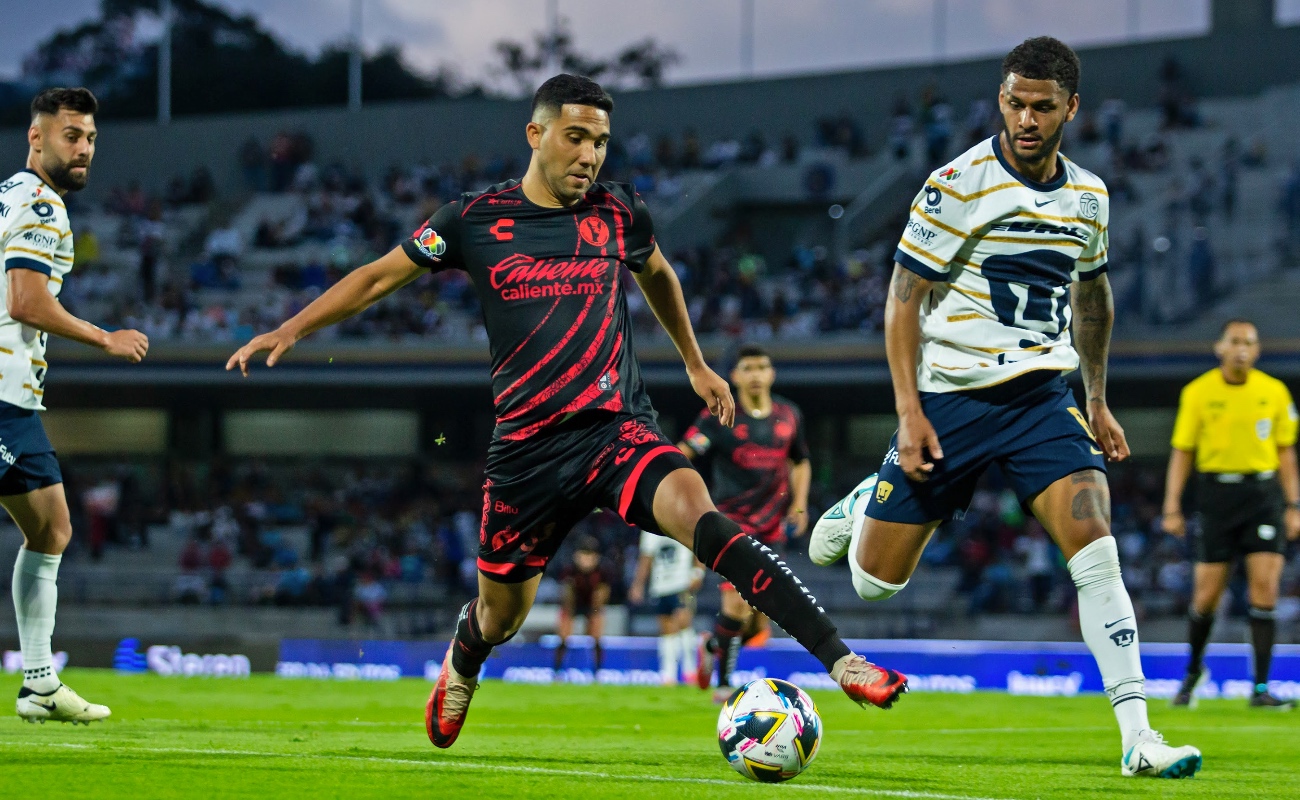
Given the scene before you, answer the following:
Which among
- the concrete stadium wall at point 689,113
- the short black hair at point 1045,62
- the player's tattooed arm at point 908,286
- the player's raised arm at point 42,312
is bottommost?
the player's raised arm at point 42,312

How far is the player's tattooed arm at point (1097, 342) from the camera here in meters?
6.04

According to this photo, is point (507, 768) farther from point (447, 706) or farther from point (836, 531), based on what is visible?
point (836, 531)

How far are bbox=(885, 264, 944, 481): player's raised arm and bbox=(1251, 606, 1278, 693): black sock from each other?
5300 mm

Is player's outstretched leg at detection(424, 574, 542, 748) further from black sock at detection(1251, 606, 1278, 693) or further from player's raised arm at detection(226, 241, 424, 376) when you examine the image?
black sock at detection(1251, 606, 1278, 693)

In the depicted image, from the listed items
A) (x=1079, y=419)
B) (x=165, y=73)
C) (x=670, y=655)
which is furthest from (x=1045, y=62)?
(x=165, y=73)

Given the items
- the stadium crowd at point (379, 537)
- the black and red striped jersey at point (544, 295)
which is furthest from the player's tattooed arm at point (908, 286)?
the stadium crowd at point (379, 537)

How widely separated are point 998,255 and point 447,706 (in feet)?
9.72

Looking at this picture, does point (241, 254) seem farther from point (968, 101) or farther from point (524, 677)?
point (524, 677)

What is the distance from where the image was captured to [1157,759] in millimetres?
5125

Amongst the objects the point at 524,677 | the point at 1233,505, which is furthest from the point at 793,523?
the point at 524,677

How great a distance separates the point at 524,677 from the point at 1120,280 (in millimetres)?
10559

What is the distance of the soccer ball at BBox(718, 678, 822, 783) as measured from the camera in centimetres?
507

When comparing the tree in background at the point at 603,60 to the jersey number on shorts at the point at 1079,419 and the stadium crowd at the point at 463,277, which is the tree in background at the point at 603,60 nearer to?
the stadium crowd at the point at 463,277

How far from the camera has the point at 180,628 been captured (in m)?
24.0
